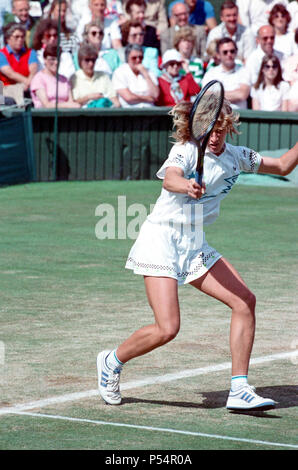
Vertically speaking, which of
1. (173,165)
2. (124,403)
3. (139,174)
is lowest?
(139,174)

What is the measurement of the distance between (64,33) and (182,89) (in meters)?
2.23

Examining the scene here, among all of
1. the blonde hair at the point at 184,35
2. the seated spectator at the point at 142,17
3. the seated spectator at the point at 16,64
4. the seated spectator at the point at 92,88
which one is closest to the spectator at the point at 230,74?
the blonde hair at the point at 184,35

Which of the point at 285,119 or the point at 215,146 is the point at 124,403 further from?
the point at 285,119

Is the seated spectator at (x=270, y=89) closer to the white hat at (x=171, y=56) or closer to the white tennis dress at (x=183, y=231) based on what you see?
the white hat at (x=171, y=56)

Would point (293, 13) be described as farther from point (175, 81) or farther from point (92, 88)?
point (92, 88)

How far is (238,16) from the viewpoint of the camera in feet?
66.5

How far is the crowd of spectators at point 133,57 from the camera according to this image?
58.8 ft

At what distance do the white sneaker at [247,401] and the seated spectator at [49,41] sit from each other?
1265 centimetres

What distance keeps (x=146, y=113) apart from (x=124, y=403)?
1279cm

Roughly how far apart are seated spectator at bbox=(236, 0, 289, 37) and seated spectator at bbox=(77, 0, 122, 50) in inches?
99.7

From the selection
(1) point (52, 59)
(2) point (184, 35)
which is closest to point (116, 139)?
(1) point (52, 59)

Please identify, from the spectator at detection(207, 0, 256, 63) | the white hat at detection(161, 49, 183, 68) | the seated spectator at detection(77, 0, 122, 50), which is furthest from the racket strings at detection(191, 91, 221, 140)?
the spectator at detection(207, 0, 256, 63)
